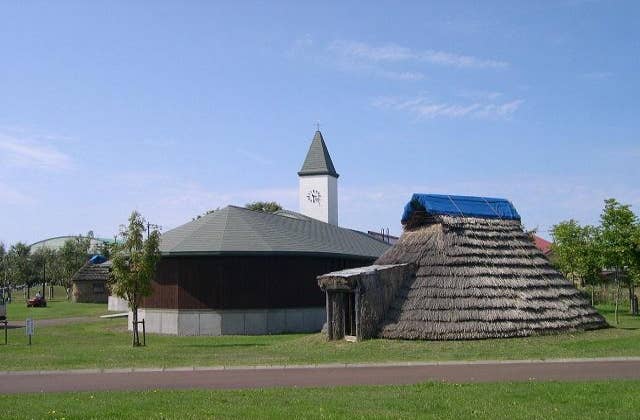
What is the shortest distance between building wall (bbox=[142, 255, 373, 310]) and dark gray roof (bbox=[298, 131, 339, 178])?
3023cm

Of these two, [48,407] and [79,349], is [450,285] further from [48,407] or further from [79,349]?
[48,407]

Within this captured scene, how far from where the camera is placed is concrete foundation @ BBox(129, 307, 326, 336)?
33500 mm

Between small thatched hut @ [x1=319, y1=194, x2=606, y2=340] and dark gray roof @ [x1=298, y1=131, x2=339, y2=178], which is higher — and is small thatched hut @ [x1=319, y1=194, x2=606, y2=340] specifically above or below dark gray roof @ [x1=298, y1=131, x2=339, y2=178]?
below

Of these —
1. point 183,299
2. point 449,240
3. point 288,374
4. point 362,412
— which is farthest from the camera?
point 183,299

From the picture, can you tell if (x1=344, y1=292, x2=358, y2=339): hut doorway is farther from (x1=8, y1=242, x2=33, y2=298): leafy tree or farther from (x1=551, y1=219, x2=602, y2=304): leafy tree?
(x1=8, y1=242, x2=33, y2=298): leafy tree

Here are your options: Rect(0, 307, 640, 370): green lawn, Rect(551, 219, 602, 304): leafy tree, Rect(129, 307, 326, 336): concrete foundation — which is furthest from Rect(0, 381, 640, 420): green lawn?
Rect(551, 219, 602, 304): leafy tree

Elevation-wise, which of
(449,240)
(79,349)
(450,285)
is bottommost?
(79,349)

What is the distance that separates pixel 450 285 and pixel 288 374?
31.5 ft

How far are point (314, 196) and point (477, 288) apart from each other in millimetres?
40549

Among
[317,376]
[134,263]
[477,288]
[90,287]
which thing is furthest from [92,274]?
[317,376]

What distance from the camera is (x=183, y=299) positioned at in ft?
112

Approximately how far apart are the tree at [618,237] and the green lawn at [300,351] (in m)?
8.65

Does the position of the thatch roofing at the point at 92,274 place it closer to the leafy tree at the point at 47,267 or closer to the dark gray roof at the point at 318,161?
the dark gray roof at the point at 318,161

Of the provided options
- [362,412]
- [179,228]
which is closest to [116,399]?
[362,412]
